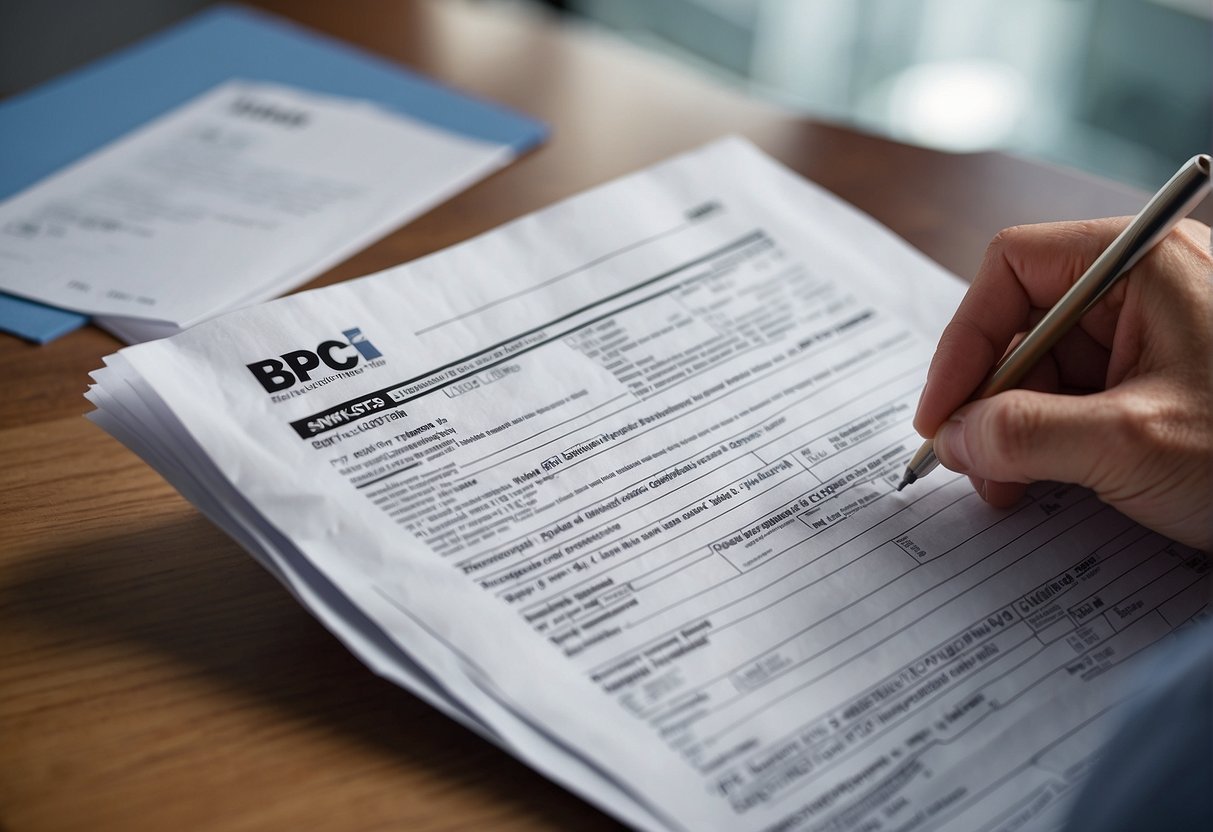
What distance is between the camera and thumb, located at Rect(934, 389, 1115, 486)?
43 centimetres

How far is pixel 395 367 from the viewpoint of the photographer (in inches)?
20.2

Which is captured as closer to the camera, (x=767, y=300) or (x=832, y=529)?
(x=832, y=529)

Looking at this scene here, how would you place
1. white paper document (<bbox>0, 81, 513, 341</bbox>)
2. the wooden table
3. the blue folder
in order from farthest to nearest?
the blue folder < white paper document (<bbox>0, 81, 513, 341</bbox>) < the wooden table

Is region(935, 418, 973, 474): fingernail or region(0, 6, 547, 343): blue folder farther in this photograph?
region(0, 6, 547, 343): blue folder

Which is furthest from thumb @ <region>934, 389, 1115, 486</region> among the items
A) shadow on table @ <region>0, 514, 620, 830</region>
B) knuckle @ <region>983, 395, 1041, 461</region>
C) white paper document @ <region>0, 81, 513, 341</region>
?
white paper document @ <region>0, 81, 513, 341</region>

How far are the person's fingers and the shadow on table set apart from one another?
0.25m

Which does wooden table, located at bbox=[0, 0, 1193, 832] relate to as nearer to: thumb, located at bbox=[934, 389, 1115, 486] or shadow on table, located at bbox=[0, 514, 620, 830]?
shadow on table, located at bbox=[0, 514, 620, 830]

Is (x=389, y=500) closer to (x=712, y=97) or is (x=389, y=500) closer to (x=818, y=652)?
(x=818, y=652)

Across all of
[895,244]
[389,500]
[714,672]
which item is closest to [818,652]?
[714,672]

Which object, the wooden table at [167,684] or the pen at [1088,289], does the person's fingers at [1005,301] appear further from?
the wooden table at [167,684]

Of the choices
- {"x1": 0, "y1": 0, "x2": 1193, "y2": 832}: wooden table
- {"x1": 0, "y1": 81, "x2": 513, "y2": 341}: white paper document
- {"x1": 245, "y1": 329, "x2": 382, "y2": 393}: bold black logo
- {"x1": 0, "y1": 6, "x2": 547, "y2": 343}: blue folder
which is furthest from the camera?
{"x1": 0, "y1": 6, "x2": 547, "y2": 343}: blue folder

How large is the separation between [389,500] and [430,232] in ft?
0.93

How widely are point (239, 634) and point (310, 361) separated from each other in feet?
0.44

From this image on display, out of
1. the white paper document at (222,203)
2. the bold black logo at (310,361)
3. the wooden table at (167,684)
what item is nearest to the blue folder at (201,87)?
the white paper document at (222,203)
